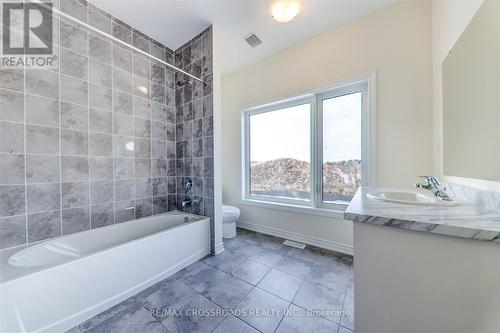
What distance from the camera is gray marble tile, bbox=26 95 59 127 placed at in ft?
4.87

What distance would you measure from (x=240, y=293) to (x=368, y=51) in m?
2.74

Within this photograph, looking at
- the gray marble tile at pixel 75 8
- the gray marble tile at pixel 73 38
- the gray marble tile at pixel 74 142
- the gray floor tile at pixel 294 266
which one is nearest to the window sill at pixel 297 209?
the gray floor tile at pixel 294 266

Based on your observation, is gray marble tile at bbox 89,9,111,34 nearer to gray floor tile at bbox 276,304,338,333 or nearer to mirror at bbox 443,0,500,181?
mirror at bbox 443,0,500,181

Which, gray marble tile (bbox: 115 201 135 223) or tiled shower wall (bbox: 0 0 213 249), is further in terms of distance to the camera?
gray marble tile (bbox: 115 201 135 223)

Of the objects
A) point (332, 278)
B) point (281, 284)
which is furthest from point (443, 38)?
point (281, 284)

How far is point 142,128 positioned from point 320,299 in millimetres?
2596

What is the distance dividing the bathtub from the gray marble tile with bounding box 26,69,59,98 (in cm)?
129

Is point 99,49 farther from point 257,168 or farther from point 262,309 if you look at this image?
point 262,309

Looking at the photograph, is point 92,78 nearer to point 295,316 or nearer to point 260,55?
point 260,55

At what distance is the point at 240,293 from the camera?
1.48 metres

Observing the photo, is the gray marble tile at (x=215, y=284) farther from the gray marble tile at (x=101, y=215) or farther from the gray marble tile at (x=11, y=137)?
the gray marble tile at (x=11, y=137)

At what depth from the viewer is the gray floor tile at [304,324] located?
115cm

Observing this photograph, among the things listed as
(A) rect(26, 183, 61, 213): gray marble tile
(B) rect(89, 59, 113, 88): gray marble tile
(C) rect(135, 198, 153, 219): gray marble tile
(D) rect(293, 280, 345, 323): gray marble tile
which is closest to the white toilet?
(C) rect(135, 198, 153, 219): gray marble tile

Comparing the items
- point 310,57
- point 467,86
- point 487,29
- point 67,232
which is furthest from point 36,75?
point 467,86
